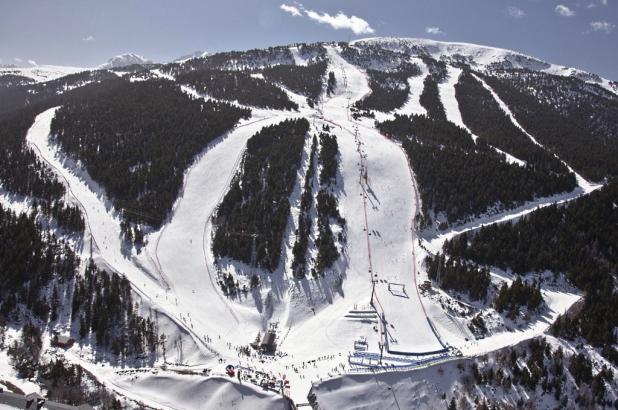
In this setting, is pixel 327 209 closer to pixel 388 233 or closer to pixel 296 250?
pixel 388 233

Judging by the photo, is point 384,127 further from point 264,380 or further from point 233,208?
point 264,380

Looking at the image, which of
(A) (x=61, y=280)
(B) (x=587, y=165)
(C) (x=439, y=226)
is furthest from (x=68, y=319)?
(B) (x=587, y=165)

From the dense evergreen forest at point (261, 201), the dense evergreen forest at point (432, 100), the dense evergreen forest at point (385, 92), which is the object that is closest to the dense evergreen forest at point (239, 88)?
the dense evergreen forest at point (385, 92)

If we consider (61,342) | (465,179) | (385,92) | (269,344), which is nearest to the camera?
(61,342)

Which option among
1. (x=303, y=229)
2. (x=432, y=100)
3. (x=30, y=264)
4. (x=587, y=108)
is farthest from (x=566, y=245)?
(x=587, y=108)

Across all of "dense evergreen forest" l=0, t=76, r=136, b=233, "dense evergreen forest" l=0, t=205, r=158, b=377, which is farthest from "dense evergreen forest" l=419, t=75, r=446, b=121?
"dense evergreen forest" l=0, t=205, r=158, b=377

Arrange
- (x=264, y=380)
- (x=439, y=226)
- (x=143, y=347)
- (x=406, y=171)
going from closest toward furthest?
1. (x=264, y=380)
2. (x=143, y=347)
3. (x=439, y=226)
4. (x=406, y=171)

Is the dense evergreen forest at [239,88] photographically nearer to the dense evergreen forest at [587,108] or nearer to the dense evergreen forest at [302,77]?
the dense evergreen forest at [302,77]
